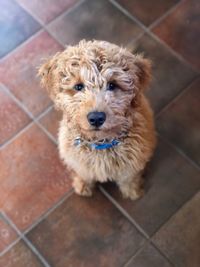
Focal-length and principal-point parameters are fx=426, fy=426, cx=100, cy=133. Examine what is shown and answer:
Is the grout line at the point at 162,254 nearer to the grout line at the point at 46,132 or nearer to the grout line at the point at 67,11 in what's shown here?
the grout line at the point at 46,132

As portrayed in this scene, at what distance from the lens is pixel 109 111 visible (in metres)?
1.51

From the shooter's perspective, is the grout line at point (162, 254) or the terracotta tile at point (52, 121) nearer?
the grout line at point (162, 254)

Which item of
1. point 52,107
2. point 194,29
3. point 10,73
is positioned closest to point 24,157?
point 52,107

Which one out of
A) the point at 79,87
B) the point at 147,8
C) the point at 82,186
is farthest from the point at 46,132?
the point at 147,8

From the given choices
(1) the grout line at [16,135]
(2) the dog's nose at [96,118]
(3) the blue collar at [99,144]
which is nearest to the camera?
(2) the dog's nose at [96,118]

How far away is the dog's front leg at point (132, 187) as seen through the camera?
2.07 m

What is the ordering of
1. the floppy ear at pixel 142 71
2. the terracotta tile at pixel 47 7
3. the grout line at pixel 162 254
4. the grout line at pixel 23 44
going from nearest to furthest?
the floppy ear at pixel 142 71 → the grout line at pixel 162 254 → the grout line at pixel 23 44 → the terracotta tile at pixel 47 7

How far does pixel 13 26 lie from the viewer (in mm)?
2641

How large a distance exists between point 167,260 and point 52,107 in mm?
1020

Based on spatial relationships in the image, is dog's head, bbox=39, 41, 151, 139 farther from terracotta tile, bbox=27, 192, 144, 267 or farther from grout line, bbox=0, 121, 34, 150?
grout line, bbox=0, 121, 34, 150

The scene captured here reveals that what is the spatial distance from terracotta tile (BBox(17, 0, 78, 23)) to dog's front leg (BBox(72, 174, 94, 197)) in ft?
3.56

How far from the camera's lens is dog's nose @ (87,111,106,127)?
148cm

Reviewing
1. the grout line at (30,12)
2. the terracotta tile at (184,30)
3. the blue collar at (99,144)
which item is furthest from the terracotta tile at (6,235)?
the terracotta tile at (184,30)

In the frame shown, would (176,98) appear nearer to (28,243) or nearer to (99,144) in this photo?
(99,144)
